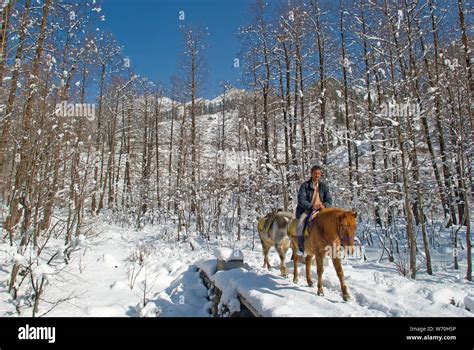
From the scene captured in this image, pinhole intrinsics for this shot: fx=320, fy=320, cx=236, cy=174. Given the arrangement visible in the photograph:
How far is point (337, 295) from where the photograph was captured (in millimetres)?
5438

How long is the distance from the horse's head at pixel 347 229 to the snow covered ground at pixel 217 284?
3.01 feet

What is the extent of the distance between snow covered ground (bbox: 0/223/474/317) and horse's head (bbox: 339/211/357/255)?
92 cm

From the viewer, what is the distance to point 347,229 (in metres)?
4.57

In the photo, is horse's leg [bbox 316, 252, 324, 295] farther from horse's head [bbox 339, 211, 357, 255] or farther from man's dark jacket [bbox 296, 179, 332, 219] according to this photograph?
man's dark jacket [bbox 296, 179, 332, 219]

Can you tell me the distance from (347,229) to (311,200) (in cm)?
186

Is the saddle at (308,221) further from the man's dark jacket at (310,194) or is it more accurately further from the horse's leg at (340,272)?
the horse's leg at (340,272)
